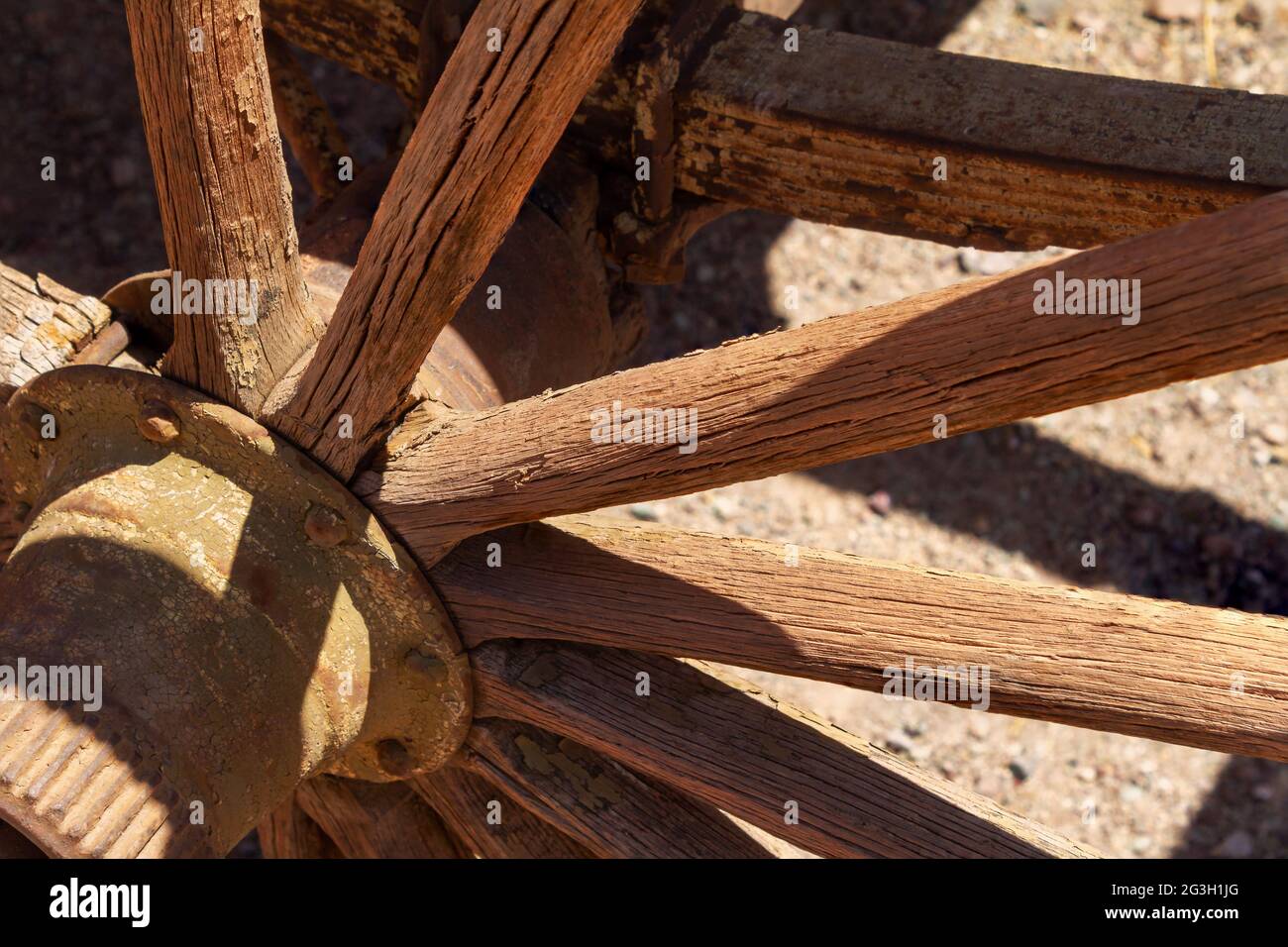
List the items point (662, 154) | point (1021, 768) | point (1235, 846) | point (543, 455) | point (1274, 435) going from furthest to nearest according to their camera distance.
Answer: point (1274, 435) < point (1021, 768) < point (1235, 846) < point (662, 154) < point (543, 455)

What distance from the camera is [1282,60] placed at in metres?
4.63

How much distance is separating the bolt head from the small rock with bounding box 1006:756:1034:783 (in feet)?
9.15

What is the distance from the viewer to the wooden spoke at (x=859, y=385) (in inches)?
47.1

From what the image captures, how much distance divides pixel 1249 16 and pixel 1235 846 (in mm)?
2956

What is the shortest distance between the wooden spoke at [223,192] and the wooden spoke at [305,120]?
0.91 metres

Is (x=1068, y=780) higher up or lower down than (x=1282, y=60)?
lower down

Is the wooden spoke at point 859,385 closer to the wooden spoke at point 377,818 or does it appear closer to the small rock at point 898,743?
the wooden spoke at point 377,818

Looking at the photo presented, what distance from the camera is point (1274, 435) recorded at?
4.24 m

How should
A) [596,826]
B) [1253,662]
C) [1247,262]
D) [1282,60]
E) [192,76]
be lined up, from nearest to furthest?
1. [1247,262]
2. [1253,662]
3. [192,76]
4. [596,826]
5. [1282,60]

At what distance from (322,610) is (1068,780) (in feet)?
8.73

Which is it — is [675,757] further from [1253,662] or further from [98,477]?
[98,477]

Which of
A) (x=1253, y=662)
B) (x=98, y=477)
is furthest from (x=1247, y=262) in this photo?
(x=98, y=477)

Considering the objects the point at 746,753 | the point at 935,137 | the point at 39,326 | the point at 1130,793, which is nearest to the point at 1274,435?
the point at 1130,793

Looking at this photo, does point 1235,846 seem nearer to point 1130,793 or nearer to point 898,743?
point 1130,793
